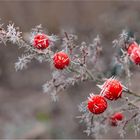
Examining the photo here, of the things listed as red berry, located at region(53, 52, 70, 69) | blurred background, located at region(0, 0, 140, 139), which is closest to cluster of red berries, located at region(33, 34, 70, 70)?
red berry, located at region(53, 52, 70, 69)

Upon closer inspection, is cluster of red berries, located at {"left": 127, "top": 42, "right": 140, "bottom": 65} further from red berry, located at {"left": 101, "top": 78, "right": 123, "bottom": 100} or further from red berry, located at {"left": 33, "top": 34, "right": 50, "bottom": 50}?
red berry, located at {"left": 33, "top": 34, "right": 50, "bottom": 50}

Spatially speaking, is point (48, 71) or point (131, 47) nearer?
point (131, 47)

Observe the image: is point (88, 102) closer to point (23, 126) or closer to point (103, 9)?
point (23, 126)

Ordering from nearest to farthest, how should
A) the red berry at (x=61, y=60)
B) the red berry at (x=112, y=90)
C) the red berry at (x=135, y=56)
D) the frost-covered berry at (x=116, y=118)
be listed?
1. the red berry at (x=112, y=90)
2. the red berry at (x=61, y=60)
3. the red berry at (x=135, y=56)
4. the frost-covered berry at (x=116, y=118)

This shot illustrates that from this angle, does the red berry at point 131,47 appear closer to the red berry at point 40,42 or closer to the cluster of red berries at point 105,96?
the cluster of red berries at point 105,96

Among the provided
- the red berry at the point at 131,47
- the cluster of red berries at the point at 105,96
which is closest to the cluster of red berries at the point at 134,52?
the red berry at the point at 131,47

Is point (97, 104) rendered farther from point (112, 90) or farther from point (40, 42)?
point (40, 42)

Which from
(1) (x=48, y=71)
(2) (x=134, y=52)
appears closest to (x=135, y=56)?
(2) (x=134, y=52)

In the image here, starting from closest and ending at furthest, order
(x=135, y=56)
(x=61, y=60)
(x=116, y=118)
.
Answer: (x=61, y=60), (x=135, y=56), (x=116, y=118)
